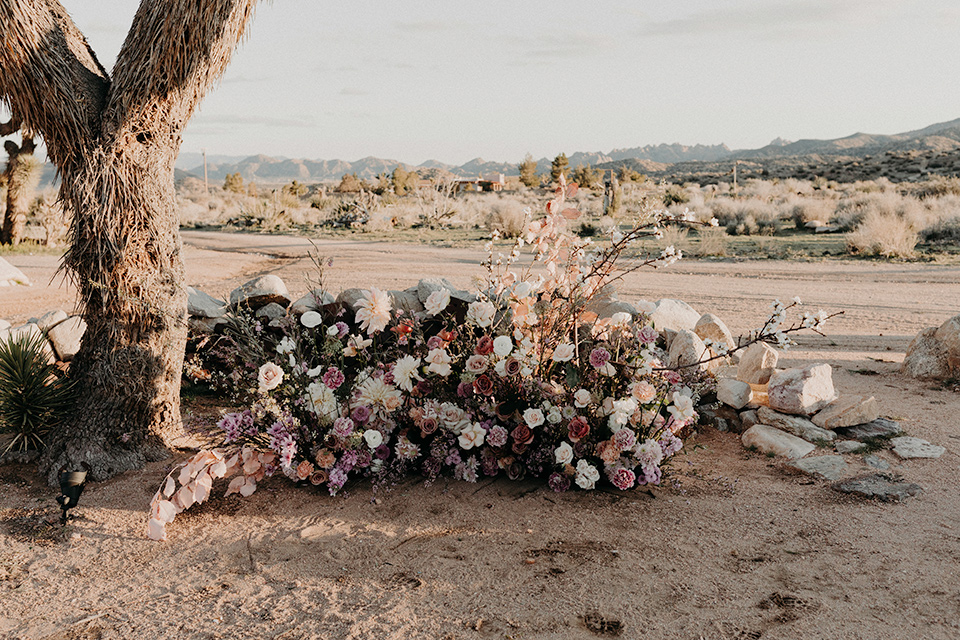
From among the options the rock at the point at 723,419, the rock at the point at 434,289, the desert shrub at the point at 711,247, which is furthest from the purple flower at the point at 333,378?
the desert shrub at the point at 711,247

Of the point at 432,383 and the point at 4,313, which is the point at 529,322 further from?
the point at 4,313

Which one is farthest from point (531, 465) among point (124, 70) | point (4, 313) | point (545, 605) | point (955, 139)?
point (955, 139)

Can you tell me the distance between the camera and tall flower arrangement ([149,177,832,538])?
374 cm

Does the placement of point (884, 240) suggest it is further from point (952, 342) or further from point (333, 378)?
point (333, 378)

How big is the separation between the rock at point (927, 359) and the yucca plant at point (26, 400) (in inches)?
261

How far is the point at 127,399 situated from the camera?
428 centimetres

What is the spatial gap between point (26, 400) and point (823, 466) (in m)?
4.91

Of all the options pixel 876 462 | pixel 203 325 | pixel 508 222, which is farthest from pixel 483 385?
pixel 508 222

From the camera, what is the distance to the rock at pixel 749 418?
4973 millimetres

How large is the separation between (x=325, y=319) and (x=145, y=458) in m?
1.71

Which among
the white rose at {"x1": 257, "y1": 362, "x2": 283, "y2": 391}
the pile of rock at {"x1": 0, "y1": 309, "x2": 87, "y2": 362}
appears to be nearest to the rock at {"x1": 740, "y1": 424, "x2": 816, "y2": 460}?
the white rose at {"x1": 257, "y1": 362, "x2": 283, "y2": 391}

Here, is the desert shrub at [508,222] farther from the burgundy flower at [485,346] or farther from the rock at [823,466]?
the burgundy flower at [485,346]

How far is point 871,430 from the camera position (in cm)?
474

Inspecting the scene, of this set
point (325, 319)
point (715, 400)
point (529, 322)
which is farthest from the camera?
point (325, 319)
